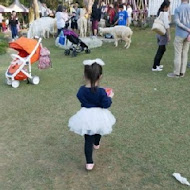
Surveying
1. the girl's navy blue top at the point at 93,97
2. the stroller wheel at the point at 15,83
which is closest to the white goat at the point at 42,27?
the stroller wheel at the point at 15,83

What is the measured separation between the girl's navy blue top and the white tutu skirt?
64 millimetres

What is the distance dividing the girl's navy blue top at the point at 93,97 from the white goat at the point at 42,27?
36.9 ft

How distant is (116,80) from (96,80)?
11.9 feet

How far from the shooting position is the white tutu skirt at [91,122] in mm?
2979

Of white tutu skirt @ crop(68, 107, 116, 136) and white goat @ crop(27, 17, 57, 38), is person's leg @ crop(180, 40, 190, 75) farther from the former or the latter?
white goat @ crop(27, 17, 57, 38)

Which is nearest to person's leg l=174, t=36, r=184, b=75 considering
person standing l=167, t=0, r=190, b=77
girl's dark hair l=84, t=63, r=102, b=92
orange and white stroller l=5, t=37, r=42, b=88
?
person standing l=167, t=0, r=190, b=77

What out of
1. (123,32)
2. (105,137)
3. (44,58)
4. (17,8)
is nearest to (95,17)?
(123,32)

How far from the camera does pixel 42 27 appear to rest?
1452 centimetres

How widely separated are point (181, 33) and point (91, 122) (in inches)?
150

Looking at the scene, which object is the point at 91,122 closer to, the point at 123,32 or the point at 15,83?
the point at 15,83

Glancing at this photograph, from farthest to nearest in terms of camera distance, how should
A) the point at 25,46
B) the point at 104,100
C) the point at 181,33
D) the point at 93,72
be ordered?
the point at 25,46, the point at 181,33, the point at 104,100, the point at 93,72

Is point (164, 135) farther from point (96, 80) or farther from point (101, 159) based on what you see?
point (96, 80)

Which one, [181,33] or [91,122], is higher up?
[181,33]

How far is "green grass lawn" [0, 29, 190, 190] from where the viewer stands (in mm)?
3026
